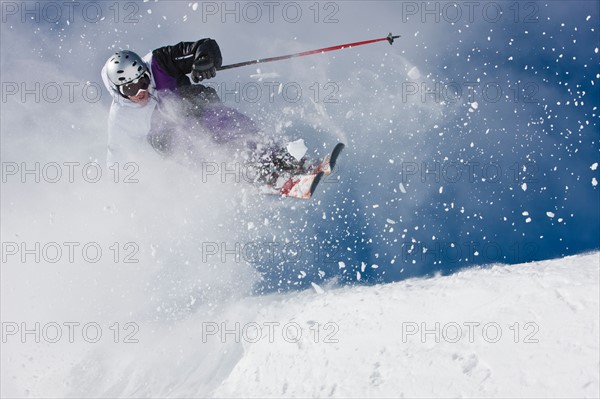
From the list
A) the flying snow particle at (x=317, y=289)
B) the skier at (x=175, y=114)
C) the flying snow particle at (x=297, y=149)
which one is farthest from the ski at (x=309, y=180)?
the flying snow particle at (x=317, y=289)

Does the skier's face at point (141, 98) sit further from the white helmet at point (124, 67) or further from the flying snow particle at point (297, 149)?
the flying snow particle at point (297, 149)

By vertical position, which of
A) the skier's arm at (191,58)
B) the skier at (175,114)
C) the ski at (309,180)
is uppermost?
the skier's arm at (191,58)

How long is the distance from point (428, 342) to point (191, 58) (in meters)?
4.03

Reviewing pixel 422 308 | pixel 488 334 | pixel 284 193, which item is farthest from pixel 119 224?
pixel 488 334

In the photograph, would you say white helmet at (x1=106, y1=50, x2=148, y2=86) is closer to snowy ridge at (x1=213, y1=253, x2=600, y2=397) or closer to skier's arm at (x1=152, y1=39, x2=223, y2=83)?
skier's arm at (x1=152, y1=39, x2=223, y2=83)

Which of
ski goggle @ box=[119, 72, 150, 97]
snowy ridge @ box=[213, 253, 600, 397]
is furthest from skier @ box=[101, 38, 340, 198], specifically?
snowy ridge @ box=[213, 253, 600, 397]

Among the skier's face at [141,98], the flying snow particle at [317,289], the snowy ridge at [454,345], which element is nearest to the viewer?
the snowy ridge at [454,345]

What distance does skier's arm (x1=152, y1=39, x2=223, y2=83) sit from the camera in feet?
18.0

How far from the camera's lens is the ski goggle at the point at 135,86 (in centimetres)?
566

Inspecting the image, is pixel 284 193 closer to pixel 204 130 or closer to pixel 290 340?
pixel 204 130

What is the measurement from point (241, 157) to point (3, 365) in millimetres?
9147

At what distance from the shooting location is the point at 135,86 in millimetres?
5676

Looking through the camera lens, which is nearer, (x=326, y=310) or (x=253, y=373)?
(x=253, y=373)

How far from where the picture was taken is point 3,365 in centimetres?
1167
